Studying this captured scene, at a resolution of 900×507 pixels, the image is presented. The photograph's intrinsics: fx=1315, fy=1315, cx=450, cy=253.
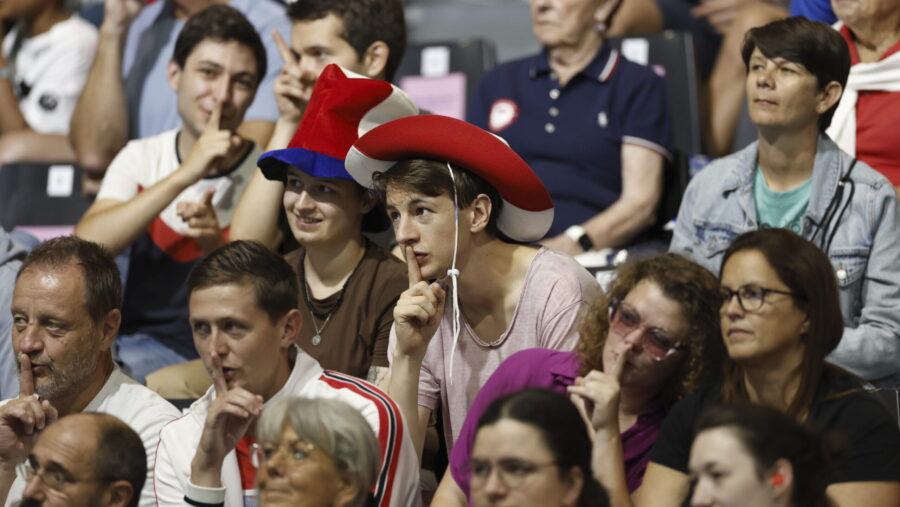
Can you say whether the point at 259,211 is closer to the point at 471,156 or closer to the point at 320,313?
the point at 320,313

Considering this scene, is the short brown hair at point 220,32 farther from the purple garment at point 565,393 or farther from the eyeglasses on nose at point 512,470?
the eyeglasses on nose at point 512,470

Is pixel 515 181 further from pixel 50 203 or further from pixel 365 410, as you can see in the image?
pixel 50 203

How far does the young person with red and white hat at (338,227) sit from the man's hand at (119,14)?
171cm

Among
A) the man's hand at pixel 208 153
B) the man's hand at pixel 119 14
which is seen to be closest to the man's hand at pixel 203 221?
the man's hand at pixel 208 153

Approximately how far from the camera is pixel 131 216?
13.2ft

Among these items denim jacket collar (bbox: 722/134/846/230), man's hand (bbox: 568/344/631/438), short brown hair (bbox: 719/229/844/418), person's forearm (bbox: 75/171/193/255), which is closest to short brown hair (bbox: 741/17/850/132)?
denim jacket collar (bbox: 722/134/846/230)

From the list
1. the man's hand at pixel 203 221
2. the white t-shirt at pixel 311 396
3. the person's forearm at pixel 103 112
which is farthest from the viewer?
the person's forearm at pixel 103 112

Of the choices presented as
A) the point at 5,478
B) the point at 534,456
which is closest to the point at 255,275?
the point at 5,478

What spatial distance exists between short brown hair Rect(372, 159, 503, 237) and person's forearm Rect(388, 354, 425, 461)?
39cm

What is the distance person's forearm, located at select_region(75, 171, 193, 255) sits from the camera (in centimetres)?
400

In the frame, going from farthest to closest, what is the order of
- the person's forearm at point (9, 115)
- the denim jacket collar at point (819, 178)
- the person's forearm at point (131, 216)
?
the person's forearm at point (9, 115) < the person's forearm at point (131, 216) < the denim jacket collar at point (819, 178)

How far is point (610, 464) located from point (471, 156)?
2.71 feet

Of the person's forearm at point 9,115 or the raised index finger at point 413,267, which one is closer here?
the raised index finger at point 413,267

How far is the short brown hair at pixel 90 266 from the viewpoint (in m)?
3.21
